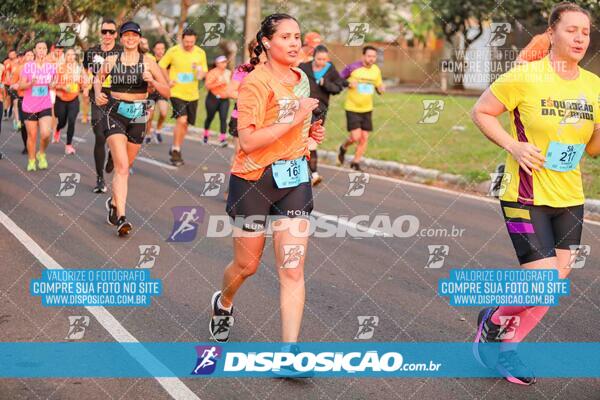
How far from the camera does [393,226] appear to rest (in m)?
9.57

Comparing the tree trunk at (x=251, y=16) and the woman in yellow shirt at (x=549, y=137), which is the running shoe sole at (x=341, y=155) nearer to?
the tree trunk at (x=251, y=16)

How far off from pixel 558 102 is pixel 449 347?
5.91 ft

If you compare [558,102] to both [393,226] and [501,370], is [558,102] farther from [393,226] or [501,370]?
[393,226]

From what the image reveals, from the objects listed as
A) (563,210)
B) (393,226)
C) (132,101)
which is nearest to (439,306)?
(563,210)

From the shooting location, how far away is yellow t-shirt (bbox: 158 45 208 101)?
14.5m

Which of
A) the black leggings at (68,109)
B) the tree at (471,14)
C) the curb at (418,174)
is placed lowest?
the tree at (471,14)

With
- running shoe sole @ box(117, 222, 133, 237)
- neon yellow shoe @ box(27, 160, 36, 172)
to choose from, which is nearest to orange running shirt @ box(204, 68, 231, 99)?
neon yellow shoe @ box(27, 160, 36, 172)

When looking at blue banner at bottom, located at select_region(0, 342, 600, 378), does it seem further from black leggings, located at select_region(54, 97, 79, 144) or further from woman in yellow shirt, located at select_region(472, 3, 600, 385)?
black leggings, located at select_region(54, 97, 79, 144)

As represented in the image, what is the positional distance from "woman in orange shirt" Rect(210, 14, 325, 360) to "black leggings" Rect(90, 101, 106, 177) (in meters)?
4.34

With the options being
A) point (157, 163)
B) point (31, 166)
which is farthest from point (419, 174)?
point (31, 166)

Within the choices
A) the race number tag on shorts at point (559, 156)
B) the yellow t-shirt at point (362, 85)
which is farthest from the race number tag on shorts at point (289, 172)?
the yellow t-shirt at point (362, 85)

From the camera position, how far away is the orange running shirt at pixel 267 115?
4.70 m

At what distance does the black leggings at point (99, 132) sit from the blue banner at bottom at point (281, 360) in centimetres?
408

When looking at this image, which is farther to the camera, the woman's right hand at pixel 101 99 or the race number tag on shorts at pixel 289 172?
the woman's right hand at pixel 101 99
